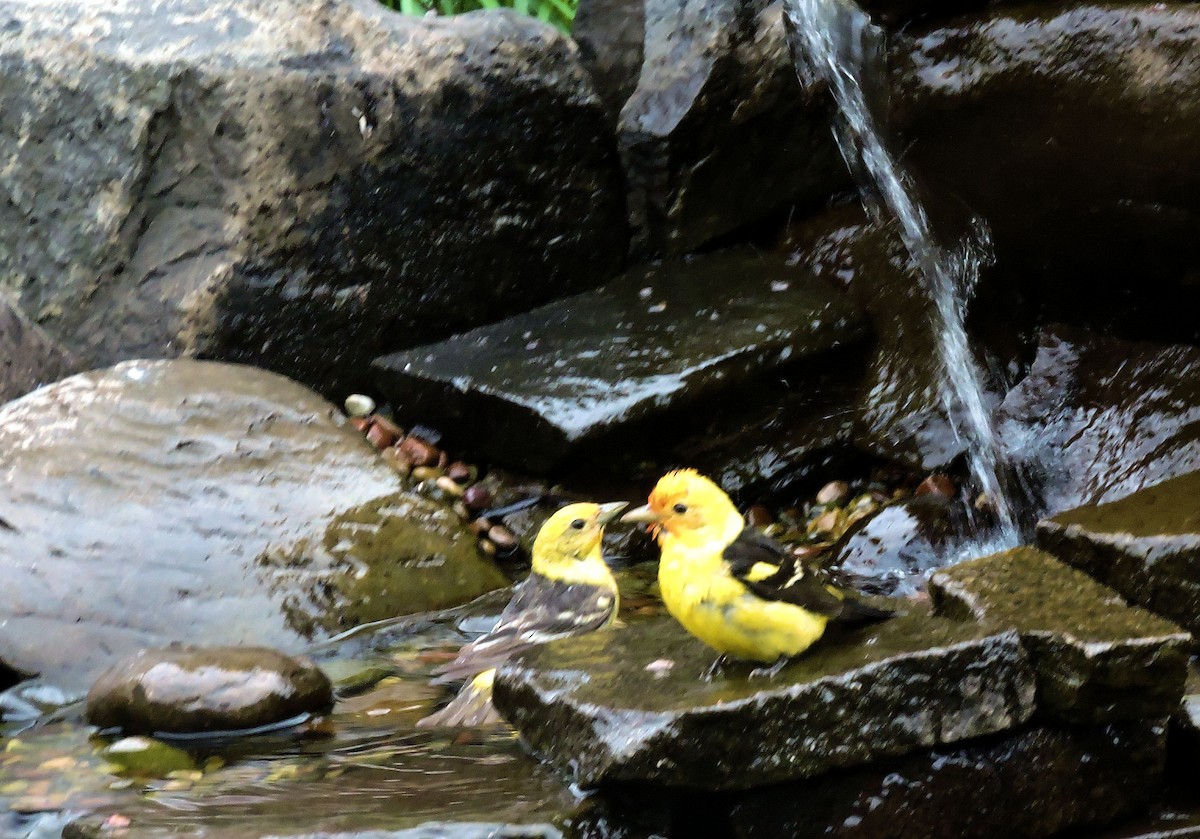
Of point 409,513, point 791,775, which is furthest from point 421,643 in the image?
point 791,775

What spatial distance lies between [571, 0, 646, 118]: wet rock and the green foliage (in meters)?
0.92

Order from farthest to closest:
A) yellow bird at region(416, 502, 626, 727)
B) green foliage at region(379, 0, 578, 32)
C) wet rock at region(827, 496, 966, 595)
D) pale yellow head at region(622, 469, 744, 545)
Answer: green foliage at region(379, 0, 578, 32) → wet rock at region(827, 496, 966, 595) → yellow bird at region(416, 502, 626, 727) → pale yellow head at region(622, 469, 744, 545)

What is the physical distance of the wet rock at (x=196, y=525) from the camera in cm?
421

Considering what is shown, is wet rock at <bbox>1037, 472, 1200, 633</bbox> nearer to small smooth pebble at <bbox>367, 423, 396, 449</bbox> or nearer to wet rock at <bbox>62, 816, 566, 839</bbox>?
wet rock at <bbox>62, 816, 566, 839</bbox>

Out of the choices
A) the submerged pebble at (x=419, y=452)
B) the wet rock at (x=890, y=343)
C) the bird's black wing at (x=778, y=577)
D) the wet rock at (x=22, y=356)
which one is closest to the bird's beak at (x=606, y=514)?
the bird's black wing at (x=778, y=577)

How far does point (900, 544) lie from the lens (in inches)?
193

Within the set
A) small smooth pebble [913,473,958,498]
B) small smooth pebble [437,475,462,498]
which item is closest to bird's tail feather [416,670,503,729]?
small smooth pebble [437,475,462,498]

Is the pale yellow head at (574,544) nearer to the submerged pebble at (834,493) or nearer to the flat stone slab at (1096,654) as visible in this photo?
the flat stone slab at (1096,654)

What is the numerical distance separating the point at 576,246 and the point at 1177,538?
386 centimetres

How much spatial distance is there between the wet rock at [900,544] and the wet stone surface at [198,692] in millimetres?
2121

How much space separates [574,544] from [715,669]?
143cm

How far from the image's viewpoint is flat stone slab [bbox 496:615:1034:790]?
8.33ft

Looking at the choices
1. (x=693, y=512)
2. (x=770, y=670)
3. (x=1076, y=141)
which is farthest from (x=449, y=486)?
(x=770, y=670)

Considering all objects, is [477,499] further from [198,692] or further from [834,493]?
[198,692]
